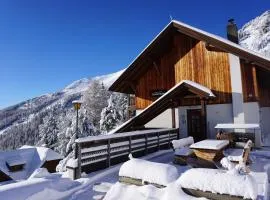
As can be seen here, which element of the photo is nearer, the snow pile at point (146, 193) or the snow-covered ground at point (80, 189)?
the snow pile at point (146, 193)

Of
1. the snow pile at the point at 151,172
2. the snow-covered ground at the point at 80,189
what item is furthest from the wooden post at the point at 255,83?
the snow pile at the point at 151,172

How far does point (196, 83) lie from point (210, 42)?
2.70 m

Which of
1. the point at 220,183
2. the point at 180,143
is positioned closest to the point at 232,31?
the point at 180,143

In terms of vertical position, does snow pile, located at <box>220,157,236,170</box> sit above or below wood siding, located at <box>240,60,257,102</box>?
below

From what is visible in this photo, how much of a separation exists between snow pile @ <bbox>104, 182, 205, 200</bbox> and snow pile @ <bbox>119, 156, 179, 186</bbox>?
0.63 ft

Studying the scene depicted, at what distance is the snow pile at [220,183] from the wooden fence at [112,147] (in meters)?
4.21

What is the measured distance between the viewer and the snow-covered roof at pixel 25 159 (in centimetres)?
2900

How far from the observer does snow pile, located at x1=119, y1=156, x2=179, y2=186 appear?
219 inches

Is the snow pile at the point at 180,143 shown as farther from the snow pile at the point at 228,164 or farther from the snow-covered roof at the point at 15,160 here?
the snow-covered roof at the point at 15,160

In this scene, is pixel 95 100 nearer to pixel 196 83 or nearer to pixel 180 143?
pixel 196 83

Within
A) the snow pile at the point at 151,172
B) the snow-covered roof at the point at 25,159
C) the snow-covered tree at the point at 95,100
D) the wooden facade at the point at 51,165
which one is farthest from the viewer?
the snow-covered tree at the point at 95,100

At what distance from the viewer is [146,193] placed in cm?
532

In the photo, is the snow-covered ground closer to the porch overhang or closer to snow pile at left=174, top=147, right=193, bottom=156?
snow pile at left=174, top=147, right=193, bottom=156

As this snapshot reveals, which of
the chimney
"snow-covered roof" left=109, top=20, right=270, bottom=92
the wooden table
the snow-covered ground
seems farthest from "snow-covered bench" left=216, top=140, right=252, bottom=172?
the chimney
